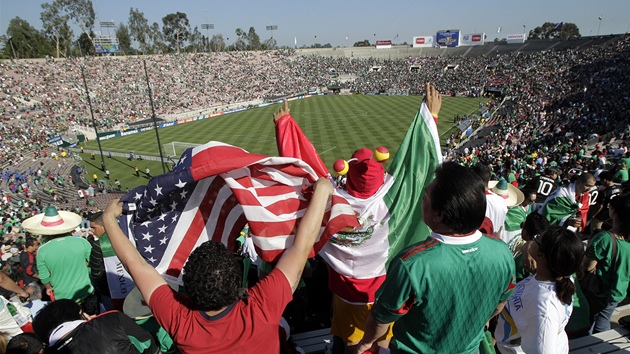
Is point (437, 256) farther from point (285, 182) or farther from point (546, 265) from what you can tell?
point (285, 182)

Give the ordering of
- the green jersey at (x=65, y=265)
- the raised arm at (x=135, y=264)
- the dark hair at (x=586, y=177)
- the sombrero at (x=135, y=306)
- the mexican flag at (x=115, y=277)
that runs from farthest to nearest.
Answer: the dark hair at (x=586, y=177) → the green jersey at (x=65, y=265) → the mexican flag at (x=115, y=277) → the sombrero at (x=135, y=306) → the raised arm at (x=135, y=264)

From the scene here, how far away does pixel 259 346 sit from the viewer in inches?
76.7

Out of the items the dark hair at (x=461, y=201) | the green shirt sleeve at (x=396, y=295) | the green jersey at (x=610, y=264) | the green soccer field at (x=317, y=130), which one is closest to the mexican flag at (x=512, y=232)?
the green jersey at (x=610, y=264)

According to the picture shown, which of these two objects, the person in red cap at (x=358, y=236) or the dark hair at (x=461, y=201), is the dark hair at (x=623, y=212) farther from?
the dark hair at (x=461, y=201)

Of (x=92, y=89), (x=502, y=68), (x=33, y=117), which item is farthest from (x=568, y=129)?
(x=92, y=89)

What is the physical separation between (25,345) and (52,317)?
0.26 meters

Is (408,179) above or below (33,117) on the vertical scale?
above

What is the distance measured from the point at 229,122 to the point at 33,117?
75.3 ft

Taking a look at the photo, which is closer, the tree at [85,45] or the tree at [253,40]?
the tree at [85,45]

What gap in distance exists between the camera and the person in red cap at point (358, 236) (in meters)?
3.35

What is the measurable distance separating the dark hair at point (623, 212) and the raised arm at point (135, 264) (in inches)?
152

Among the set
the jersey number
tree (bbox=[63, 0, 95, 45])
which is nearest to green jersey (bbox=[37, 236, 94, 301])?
the jersey number

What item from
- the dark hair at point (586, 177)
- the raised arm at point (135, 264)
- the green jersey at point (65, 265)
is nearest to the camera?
the raised arm at point (135, 264)

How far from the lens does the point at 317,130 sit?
38500 mm
